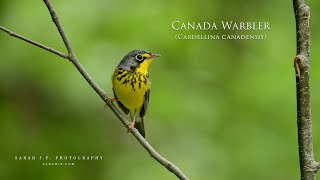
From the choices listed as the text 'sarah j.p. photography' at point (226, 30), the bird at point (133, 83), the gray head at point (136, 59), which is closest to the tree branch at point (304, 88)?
the bird at point (133, 83)

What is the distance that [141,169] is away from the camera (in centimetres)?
428

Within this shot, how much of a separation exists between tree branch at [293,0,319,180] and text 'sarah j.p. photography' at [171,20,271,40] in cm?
280

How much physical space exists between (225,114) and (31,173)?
61.2 inches

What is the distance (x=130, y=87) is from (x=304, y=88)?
5.66 ft

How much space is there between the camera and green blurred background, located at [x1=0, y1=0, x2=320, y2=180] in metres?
3.79

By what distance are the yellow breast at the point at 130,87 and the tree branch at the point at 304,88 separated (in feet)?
5.53

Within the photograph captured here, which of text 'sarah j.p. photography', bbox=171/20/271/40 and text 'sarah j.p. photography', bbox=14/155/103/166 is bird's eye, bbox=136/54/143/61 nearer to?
text 'sarah j.p. photography', bbox=171/20/271/40

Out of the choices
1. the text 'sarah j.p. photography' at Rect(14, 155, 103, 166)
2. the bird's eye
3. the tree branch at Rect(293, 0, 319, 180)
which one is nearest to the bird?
the bird's eye

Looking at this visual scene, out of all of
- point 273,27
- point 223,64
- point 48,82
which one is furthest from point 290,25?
point 48,82

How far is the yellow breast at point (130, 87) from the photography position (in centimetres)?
309

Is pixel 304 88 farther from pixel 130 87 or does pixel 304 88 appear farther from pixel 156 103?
pixel 156 103

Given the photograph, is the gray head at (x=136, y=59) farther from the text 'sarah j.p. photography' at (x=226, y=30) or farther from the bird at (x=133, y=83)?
the text 'sarah j.p. photography' at (x=226, y=30)

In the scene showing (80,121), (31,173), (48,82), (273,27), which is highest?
(273,27)

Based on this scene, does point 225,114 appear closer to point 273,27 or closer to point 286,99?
point 286,99
